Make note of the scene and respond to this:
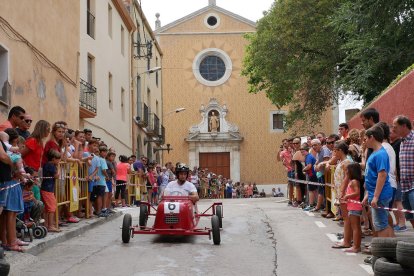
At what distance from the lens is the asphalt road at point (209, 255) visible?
810 cm

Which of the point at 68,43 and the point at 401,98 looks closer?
the point at 401,98

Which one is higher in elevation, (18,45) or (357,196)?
(18,45)

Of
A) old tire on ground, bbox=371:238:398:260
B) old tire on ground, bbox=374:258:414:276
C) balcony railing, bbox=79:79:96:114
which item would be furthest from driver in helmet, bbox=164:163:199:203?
balcony railing, bbox=79:79:96:114

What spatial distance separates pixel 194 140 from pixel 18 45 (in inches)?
1374

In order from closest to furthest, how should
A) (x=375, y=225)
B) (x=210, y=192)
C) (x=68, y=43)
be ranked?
(x=375, y=225), (x=68, y=43), (x=210, y=192)

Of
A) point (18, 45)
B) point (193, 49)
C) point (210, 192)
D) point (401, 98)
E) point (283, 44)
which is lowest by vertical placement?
point (210, 192)

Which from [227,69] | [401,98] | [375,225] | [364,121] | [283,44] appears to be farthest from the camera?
[227,69]

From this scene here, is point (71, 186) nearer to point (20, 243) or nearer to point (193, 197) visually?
point (193, 197)

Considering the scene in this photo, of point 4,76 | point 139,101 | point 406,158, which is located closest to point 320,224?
point 406,158

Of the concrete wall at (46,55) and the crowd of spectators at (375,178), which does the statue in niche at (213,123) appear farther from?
the crowd of spectators at (375,178)

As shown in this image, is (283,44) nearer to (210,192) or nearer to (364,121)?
(210,192)

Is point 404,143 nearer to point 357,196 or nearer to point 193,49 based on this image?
point 357,196

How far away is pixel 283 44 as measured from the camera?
30.6m

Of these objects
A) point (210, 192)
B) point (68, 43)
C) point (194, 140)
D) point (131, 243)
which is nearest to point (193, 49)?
point (194, 140)
